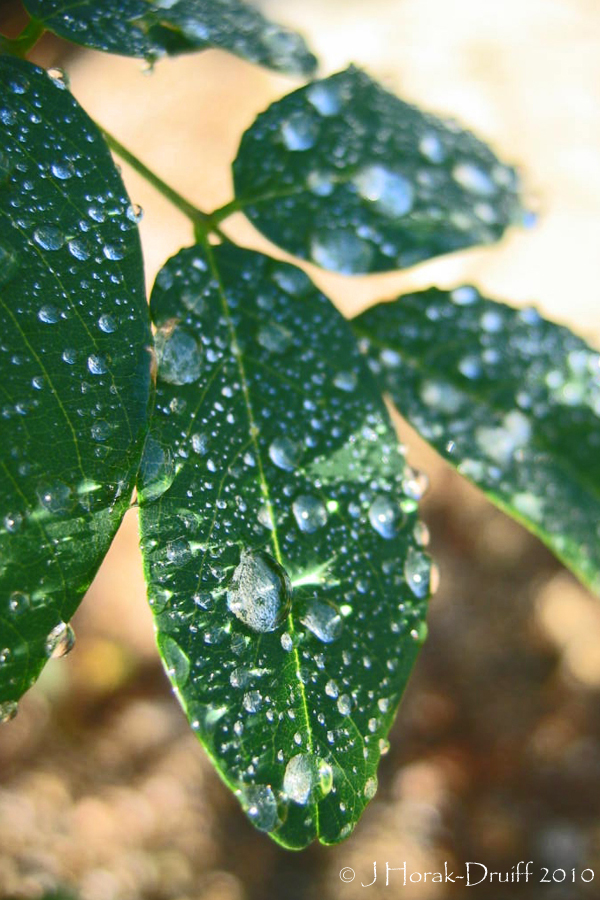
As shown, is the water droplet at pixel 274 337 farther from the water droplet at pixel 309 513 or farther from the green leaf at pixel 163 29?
the green leaf at pixel 163 29

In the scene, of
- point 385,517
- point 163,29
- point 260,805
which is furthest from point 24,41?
point 260,805

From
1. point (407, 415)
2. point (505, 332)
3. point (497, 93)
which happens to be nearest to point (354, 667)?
point (407, 415)

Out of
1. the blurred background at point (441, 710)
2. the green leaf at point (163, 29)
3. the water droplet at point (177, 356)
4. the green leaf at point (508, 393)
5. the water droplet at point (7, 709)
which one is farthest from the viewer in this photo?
the blurred background at point (441, 710)

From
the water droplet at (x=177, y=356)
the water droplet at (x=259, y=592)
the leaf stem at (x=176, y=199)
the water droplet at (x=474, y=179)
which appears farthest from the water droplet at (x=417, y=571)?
the water droplet at (x=474, y=179)

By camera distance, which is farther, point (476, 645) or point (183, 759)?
point (476, 645)

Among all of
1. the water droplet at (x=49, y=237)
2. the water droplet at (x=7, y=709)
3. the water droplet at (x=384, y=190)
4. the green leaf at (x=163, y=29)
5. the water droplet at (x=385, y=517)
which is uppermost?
the green leaf at (x=163, y=29)

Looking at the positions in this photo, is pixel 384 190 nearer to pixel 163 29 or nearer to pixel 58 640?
pixel 163 29

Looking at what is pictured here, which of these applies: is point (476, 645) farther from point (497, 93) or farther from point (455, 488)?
point (497, 93)

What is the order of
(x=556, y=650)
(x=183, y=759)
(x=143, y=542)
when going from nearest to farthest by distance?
(x=143, y=542), (x=183, y=759), (x=556, y=650)
